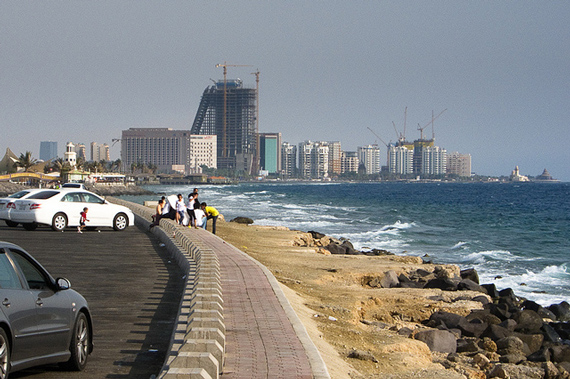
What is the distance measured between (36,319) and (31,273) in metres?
0.62

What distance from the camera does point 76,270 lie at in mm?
14625

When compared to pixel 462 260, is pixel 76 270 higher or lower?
higher

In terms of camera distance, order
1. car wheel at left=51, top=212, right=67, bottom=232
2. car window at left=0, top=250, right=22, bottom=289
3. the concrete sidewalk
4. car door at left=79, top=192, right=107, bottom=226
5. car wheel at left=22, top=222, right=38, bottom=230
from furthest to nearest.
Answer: car door at left=79, top=192, right=107, bottom=226 → car wheel at left=22, top=222, right=38, bottom=230 → car wheel at left=51, top=212, right=67, bottom=232 → the concrete sidewalk → car window at left=0, top=250, right=22, bottom=289

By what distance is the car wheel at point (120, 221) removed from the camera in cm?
2592

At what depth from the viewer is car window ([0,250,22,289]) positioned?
19.8ft

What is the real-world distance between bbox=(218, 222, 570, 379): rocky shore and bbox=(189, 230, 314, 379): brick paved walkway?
711 mm

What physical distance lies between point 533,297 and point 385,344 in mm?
12754

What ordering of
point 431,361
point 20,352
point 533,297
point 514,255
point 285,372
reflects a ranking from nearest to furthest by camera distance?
point 20,352 → point 285,372 → point 431,361 → point 533,297 → point 514,255

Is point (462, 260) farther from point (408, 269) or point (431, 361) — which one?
point (431, 361)

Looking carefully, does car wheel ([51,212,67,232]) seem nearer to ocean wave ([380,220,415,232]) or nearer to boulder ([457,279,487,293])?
boulder ([457,279,487,293])

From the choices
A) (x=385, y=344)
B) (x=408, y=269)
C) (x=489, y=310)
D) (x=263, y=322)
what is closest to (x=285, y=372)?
(x=263, y=322)

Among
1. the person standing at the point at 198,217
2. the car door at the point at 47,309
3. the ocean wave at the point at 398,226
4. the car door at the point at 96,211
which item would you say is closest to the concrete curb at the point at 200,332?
the car door at the point at 47,309

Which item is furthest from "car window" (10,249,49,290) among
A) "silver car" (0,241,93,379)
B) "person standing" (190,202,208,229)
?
"person standing" (190,202,208,229)

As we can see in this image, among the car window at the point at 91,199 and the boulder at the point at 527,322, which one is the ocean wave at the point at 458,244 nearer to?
the car window at the point at 91,199
